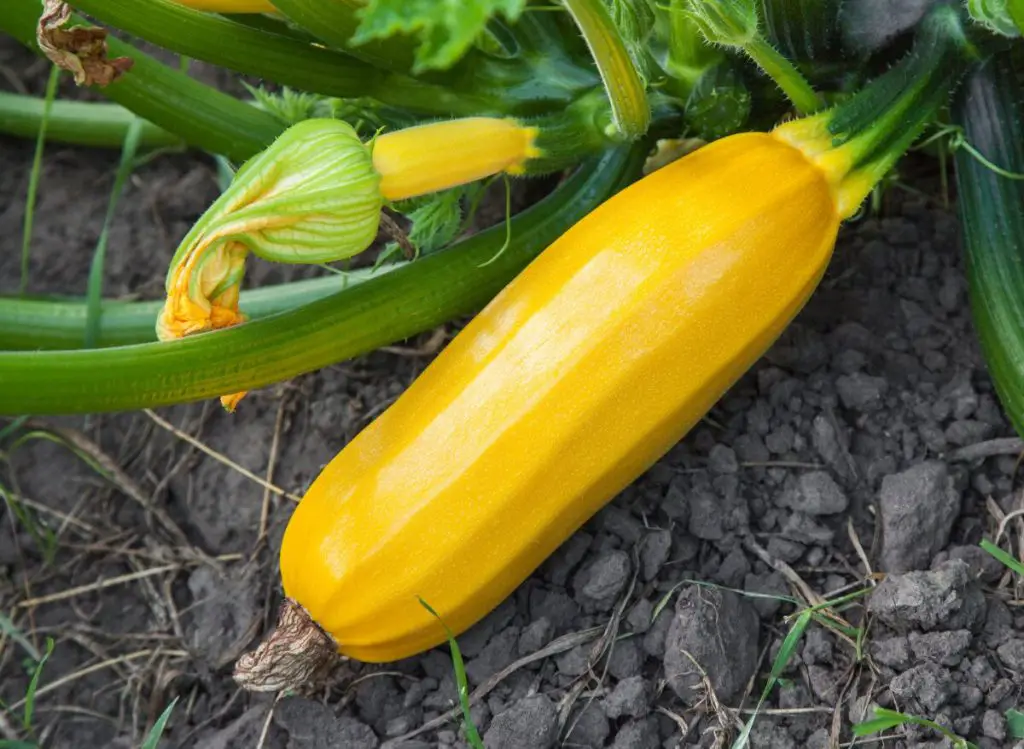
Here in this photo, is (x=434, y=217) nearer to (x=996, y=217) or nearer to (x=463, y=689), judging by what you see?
(x=463, y=689)

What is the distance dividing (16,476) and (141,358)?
0.74m

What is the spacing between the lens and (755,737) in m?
1.48

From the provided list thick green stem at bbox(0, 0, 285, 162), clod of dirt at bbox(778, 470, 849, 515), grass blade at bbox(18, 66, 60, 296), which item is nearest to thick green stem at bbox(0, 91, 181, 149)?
grass blade at bbox(18, 66, 60, 296)

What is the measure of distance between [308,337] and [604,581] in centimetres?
53

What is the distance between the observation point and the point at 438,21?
117 cm

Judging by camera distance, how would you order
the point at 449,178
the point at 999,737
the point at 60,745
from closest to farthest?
the point at 999,737, the point at 449,178, the point at 60,745

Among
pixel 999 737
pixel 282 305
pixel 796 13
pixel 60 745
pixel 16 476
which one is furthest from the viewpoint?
pixel 16 476

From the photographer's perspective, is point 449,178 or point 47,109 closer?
point 449,178

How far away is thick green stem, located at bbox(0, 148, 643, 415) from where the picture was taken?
1442mm

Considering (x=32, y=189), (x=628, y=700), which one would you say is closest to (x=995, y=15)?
(x=628, y=700)

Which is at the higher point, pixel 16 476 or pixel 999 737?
pixel 999 737

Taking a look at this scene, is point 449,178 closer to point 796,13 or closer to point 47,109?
point 796,13

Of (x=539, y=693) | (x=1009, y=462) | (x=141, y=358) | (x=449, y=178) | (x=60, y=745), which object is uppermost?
(x=449, y=178)

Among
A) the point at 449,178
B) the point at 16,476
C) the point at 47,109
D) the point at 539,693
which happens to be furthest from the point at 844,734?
the point at 47,109
